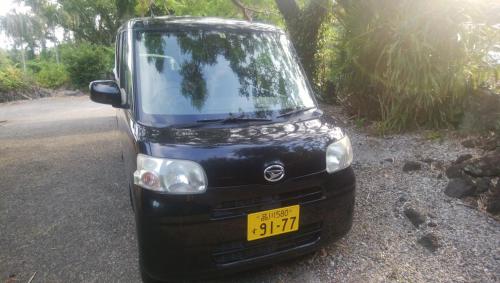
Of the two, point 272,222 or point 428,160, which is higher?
point 272,222

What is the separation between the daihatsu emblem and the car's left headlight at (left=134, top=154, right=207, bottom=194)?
368 millimetres

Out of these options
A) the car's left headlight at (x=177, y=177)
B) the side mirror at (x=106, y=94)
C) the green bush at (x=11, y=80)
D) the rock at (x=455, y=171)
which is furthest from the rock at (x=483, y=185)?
the green bush at (x=11, y=80)

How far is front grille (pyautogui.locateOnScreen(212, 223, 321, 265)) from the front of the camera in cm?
220

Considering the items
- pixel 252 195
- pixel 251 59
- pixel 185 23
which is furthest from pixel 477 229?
pixel 185 23

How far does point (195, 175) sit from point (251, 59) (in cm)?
136

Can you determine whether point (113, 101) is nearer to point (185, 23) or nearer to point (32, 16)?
point (185, 23)

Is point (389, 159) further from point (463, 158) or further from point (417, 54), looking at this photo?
point (417, 54)

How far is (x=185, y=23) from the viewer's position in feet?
10.1

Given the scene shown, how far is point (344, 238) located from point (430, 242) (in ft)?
2.11

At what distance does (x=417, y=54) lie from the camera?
4363 millimetres

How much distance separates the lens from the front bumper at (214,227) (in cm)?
208

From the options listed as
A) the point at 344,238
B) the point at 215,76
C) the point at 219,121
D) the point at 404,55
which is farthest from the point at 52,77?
the point at 344,238

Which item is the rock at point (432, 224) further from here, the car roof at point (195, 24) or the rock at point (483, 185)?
the car roof at point (195, 24)

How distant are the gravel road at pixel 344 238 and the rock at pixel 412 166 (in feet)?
0.14
